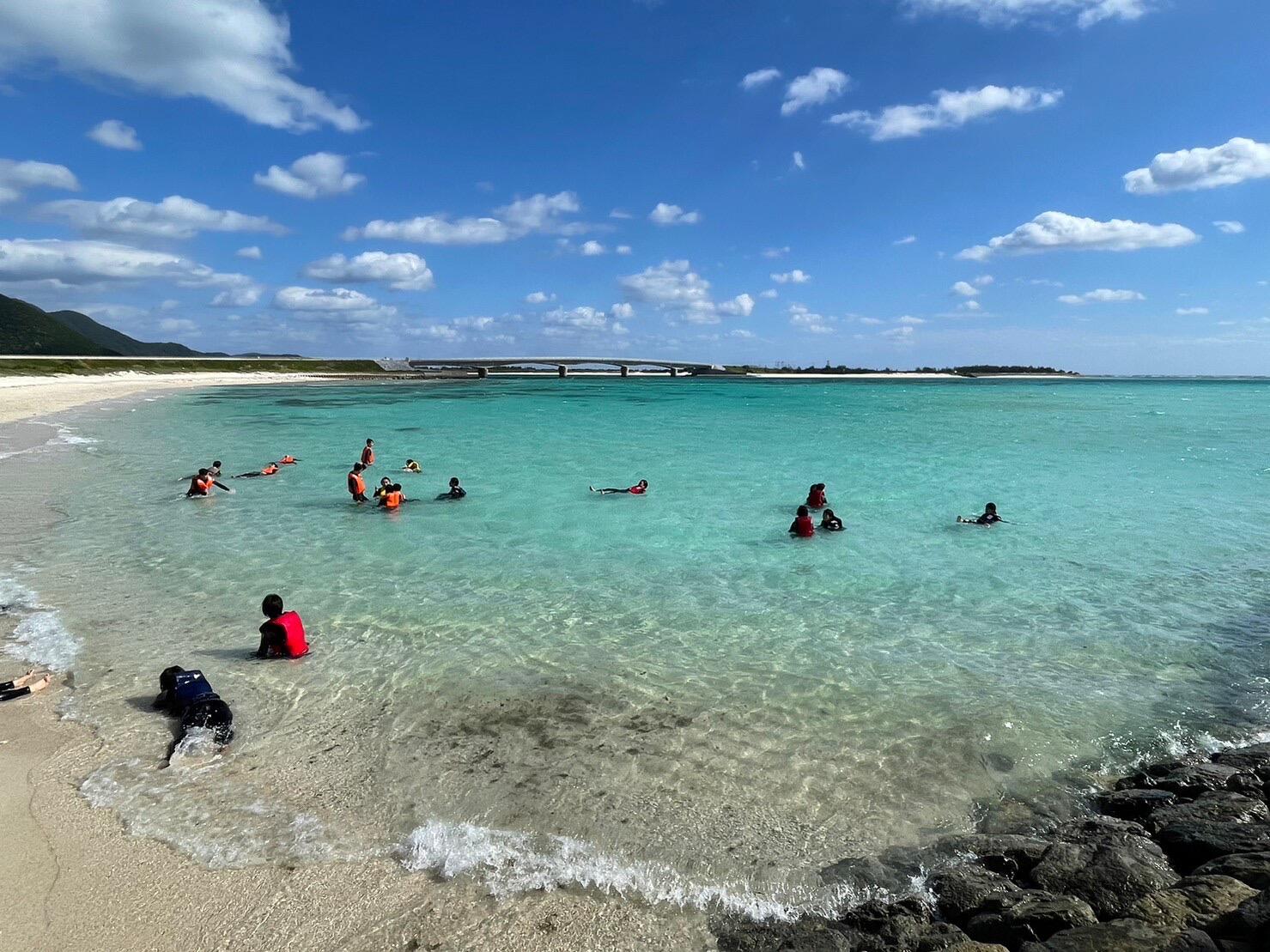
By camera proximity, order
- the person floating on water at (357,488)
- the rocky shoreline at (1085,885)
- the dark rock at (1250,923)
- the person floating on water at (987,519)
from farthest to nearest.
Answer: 1. the person floating on water at (357,488)
2. the person floating on water at (987,519)
3. the rocky shoreline at (1085,885)
4. the dark rock at (1250,923)

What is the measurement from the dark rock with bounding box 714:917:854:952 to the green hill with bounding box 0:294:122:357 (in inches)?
8464

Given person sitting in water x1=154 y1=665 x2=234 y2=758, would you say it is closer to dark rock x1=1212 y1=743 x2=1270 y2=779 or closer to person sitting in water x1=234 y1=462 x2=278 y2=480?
dark rock x1=1212 y1=743 x2=1270 y2=779

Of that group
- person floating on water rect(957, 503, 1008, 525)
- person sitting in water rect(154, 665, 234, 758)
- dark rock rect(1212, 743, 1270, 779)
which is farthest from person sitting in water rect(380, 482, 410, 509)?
dark rock rect(1212, 743, 1270, 779)

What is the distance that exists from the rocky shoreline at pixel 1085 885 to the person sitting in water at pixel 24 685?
919 cm

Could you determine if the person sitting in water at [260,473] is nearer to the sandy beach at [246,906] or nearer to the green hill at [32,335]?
the sandy beach at [246,906]

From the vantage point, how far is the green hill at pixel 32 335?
568 ft

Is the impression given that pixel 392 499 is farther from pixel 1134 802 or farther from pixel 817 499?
pixel 1134 802

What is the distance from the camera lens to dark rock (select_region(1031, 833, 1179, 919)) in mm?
5172

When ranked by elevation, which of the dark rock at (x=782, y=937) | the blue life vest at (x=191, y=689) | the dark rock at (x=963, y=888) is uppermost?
the blue life vest at (x=191, y=689)

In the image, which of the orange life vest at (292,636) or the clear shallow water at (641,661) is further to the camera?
the orange life vest at (292,636)

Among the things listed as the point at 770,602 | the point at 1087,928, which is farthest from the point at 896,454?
the point at 1087,928

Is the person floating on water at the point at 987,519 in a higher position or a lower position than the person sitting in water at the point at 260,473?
lower

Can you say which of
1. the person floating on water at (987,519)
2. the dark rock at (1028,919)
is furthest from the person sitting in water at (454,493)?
the dark rock at (1028,919)

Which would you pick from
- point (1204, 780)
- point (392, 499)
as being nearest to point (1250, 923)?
point (1204, 780)
